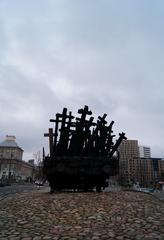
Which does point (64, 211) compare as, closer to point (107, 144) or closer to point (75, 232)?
point (75, 232)

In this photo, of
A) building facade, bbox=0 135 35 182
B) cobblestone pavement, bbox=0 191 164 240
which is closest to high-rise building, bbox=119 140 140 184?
building facade, bbox=0 135 35 182

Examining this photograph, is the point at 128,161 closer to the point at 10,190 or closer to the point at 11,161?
the point at 11,161

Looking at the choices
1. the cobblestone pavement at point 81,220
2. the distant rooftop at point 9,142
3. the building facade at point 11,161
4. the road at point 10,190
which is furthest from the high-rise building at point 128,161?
the cobblestone pavement at point 81,220

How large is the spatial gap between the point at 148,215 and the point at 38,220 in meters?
3.76

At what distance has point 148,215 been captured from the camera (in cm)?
929

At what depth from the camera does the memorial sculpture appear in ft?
50.4

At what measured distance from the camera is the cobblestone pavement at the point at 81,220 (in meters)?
7.08

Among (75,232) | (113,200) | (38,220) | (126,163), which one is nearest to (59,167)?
(113,200)

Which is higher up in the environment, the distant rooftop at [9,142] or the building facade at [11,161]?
the distant rooftop at [9,142]

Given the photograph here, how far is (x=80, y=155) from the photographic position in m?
16.5

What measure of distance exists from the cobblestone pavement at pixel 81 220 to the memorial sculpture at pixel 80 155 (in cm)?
343

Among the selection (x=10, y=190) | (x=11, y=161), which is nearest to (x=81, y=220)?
(x=10, y=190)

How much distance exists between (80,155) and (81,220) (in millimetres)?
8018

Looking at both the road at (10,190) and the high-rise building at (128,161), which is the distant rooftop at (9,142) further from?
the road at (10,190)
